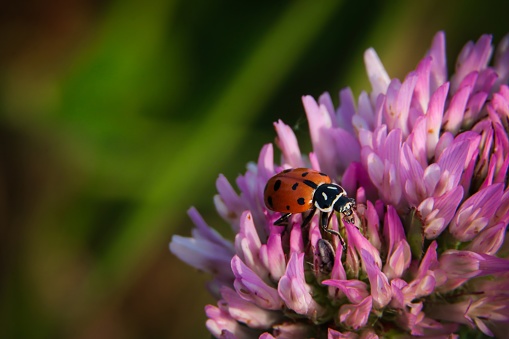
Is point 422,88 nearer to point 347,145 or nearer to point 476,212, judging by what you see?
point 347,145

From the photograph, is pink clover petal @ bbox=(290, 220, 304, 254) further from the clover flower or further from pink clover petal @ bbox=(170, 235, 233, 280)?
pink clover petal @ bbox=(170, 235, 233, 280)

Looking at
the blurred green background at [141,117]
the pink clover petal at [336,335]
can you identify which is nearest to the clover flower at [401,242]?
the pink clover petal at [336,335]

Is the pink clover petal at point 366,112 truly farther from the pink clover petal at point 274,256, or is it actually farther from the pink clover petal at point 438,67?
the pink clover petal at point 274,256

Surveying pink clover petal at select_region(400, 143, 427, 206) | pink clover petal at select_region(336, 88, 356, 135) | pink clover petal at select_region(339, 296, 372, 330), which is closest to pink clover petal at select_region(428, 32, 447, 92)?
pink clover petal at select_region(336, 88, 356, 135)

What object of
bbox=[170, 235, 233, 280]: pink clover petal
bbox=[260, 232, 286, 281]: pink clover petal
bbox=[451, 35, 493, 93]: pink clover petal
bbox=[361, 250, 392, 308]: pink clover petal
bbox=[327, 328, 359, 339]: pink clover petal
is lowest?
bbox=[327, 328, 359, 339]: pink clover petal

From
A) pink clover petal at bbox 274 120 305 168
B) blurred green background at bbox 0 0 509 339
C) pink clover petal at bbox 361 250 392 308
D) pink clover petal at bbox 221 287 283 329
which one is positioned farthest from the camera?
blurred green background at bbox 0 0 509 339

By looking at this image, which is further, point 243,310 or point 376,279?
point 243,310

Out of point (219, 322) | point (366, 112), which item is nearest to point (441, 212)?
point (366, 112)

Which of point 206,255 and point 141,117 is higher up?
point 141,117
